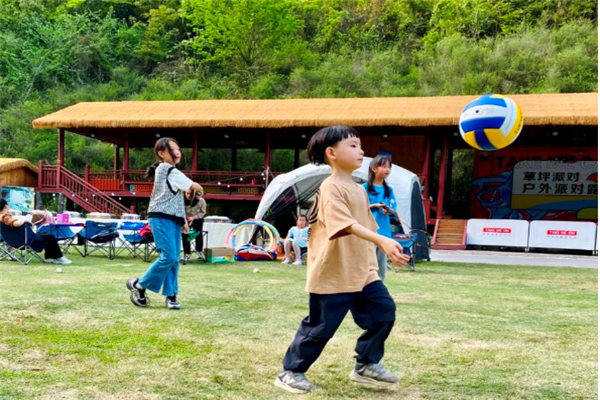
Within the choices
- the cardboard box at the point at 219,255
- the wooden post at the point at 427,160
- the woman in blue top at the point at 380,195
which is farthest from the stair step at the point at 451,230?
the woman in blue top at the point at 380,195

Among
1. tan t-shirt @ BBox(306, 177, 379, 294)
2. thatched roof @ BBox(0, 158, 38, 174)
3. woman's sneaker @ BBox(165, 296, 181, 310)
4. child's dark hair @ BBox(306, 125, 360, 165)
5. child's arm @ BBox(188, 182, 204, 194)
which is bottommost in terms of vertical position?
woman's sneaker @ BBox(165, 296, 181, 310)

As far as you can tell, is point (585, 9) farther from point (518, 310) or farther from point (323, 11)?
point (518, 310)

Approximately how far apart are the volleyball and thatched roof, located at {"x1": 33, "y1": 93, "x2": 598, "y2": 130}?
6155 millimetres

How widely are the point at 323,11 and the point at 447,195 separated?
→ 81.0 feet

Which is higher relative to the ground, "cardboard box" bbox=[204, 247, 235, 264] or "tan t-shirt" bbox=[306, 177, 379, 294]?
"tan t-shirt" bbox=[306, 177, 379, 294]

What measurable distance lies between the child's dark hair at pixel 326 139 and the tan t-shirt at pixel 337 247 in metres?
0.16

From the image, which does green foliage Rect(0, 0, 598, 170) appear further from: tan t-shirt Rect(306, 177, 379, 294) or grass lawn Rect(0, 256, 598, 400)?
tan t-shirt Rect(306, 177, 379, 294)

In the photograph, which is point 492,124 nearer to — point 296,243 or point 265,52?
point 296,243

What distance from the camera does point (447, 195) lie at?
2253 centimetres

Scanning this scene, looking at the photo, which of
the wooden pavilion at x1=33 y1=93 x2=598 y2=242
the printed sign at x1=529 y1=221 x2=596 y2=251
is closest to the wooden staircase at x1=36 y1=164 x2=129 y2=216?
the wooden pavilion at x1=33 y1=93 x2=598 y2=242

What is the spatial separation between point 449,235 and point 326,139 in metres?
14.7

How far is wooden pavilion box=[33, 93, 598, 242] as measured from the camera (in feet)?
58.2

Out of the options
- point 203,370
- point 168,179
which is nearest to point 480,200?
point 168,179

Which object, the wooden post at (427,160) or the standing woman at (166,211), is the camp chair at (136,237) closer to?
the standing woman at (166,211)
